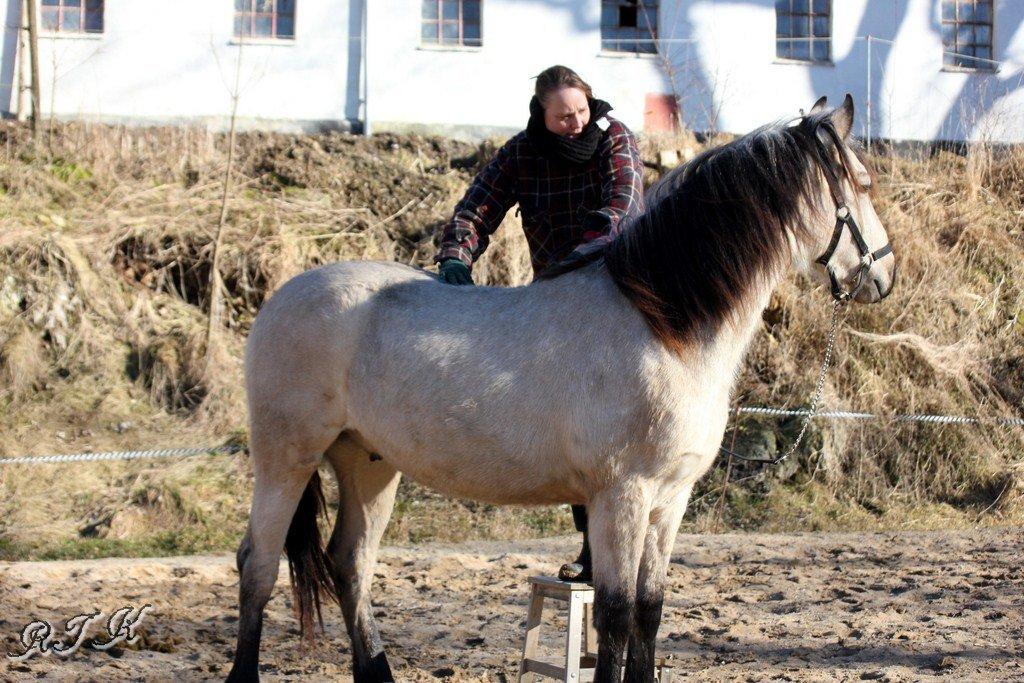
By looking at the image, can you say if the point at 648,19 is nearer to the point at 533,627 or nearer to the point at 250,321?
the point at 250,321

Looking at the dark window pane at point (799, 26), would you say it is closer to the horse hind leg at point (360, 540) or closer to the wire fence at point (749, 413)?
the wire fence at point (749, 413)

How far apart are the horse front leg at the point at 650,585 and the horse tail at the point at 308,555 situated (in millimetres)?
1299

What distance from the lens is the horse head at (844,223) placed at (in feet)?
12.1

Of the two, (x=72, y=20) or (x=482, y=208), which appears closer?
(x=482, y=208)

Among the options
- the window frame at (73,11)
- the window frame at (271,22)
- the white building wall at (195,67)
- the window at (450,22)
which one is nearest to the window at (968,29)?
the window at (450,22)

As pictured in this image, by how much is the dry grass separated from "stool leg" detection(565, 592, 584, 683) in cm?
358

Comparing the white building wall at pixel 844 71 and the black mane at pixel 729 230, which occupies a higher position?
the white building wall at pixel 844 71

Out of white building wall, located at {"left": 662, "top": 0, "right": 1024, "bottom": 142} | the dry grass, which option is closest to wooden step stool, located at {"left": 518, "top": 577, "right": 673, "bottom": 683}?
the dry grass

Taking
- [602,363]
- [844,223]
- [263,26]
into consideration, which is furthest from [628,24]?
[602,363]

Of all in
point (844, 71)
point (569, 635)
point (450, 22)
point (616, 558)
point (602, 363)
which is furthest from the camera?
point (844, 71)

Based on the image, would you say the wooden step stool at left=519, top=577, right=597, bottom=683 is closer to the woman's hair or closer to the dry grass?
the woman's hair

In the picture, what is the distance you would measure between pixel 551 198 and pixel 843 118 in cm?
124

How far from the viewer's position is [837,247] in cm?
372

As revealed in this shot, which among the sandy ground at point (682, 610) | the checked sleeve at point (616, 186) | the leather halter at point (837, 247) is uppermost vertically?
the checked sleeve at point (616, 186)
